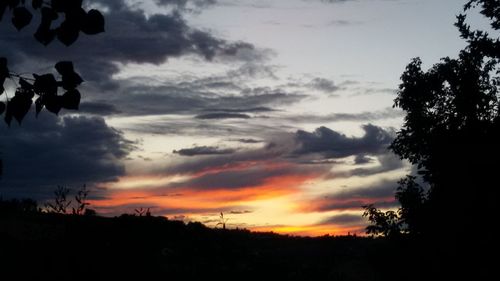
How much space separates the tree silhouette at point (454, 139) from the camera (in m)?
19.8

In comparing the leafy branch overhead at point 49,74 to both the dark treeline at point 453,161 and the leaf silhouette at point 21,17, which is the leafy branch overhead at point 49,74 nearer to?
the leaf silhouette at point 21,17

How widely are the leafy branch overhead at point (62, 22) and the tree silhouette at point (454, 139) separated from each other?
62.8 ft

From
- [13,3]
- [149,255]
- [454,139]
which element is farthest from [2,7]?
[454,139]

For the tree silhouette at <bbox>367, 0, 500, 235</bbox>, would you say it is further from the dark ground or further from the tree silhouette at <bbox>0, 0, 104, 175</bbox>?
the tree silhouette at <bbox>0, 0, 104, 175</bbox>

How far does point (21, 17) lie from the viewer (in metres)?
3.05

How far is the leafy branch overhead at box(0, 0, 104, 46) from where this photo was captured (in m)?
2.86

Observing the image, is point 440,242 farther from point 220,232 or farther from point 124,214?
point 124,214

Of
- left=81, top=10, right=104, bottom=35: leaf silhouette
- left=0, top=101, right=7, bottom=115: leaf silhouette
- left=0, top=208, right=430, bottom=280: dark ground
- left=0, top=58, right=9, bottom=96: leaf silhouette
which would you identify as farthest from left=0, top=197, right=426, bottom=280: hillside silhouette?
left=81, top=10, right=104, bottom=35: leaf silhouette

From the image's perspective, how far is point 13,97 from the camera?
307 cm

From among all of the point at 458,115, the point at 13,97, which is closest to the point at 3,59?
the point at 13,97

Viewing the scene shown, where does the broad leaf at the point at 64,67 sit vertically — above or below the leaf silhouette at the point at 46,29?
below

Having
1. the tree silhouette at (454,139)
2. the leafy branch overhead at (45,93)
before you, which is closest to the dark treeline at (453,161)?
the tree silhouette at (454,139)

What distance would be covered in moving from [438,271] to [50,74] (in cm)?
1975

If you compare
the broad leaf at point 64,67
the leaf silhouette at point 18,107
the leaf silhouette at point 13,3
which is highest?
the leaf silhouette at point 13,3
